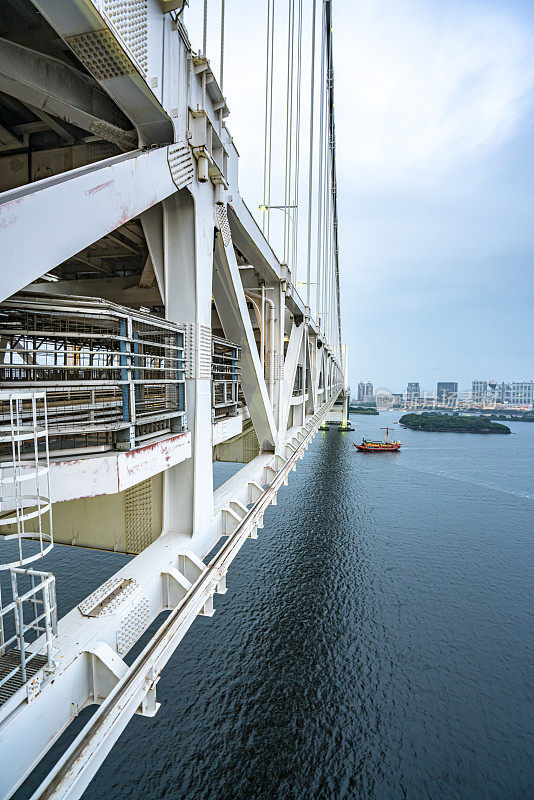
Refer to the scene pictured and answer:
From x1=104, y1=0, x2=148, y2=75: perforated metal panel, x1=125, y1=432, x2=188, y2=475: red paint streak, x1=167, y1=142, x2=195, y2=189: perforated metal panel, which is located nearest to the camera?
x1=104, y1=0, x2=148, y2=75: perforated metal panel

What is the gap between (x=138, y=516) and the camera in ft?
16.2

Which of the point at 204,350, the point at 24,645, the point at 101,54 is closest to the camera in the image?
the point at 24,645

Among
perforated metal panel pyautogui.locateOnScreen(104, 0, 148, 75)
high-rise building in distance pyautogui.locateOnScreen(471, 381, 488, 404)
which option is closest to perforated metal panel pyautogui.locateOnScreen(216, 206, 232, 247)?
perforated metal panel pyautogui.locateOnScreen(104, 0, 148, 75)

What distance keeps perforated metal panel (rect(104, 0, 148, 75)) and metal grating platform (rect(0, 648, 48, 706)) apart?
14.5ft

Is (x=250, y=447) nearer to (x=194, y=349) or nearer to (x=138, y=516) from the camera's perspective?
(x=138, y=516)

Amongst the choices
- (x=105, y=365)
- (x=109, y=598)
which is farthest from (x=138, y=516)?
(x=105, y=365)

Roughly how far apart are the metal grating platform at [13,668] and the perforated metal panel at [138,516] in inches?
86.6

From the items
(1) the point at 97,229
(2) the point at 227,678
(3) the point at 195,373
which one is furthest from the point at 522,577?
(1) the point at 97,229

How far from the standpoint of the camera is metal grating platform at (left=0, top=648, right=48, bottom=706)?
226cm

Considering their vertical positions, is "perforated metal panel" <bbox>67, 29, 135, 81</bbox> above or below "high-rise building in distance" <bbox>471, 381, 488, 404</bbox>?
above

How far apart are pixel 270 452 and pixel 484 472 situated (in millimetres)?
44057

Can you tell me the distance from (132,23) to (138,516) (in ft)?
16.0

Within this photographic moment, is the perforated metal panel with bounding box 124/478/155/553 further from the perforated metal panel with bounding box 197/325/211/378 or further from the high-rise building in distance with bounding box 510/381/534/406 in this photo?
the high-rise building in distance with bounding box 510/381/534/406

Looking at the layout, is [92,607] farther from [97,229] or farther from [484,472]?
[484,472]
